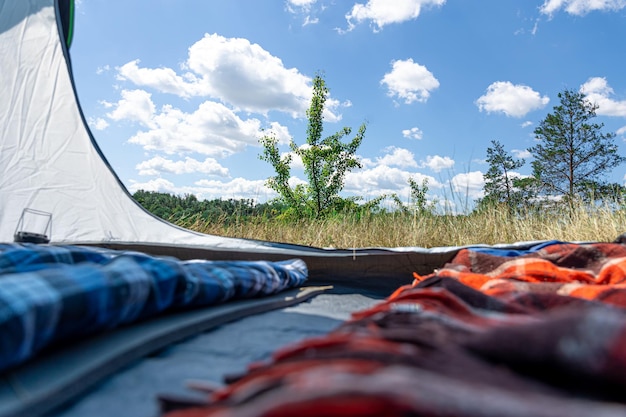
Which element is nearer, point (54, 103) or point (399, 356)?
point (399, 356)

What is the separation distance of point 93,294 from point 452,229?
11.7 ft

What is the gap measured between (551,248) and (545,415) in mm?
1398

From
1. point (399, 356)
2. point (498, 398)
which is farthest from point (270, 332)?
point (498, 398)

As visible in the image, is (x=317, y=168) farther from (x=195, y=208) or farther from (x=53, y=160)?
(x=53, y=160)

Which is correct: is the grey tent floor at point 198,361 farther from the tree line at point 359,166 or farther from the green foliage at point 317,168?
the green foliage at point 317,168

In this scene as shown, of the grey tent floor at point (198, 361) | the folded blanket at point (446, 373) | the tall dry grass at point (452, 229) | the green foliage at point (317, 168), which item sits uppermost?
the green foliage at point (317, 168)

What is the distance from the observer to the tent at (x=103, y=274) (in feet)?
1.84

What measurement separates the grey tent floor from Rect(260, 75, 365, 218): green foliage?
8.93 m

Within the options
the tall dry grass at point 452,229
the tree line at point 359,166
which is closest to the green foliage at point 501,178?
the tree line at point 359,166

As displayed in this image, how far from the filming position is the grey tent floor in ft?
1.74

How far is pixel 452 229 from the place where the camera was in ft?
12.7

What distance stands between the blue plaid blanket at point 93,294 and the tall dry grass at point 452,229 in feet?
9.20

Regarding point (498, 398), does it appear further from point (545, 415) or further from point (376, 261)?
point (376, 261)

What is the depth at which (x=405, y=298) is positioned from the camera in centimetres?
79
